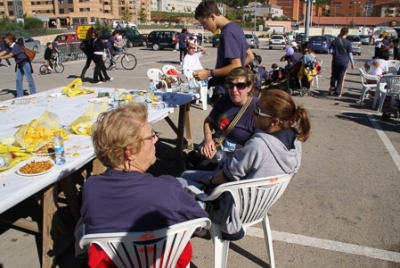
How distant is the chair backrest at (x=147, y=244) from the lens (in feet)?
4.96

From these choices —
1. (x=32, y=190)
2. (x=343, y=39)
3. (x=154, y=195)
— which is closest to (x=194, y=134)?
(x=32, y=190)

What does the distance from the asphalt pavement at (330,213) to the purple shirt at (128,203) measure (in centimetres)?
134

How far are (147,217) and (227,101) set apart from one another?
185 cm

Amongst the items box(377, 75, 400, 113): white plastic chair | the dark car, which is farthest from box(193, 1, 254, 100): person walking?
the dark car

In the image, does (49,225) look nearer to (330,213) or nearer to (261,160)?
(261,160)

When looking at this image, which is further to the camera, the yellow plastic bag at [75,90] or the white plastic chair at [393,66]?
the white plastic chair at [393,66]

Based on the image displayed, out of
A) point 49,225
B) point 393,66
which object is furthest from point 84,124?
point 393,66

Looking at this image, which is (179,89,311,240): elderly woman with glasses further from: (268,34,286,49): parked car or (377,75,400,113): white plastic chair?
(268,34,286,49): parked car

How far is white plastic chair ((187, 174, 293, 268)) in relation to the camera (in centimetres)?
200

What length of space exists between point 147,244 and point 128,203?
0.21 m

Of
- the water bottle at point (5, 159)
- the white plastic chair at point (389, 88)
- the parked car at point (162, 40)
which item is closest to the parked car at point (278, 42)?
the parked car at point (162, 40)

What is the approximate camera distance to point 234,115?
10.0 ft

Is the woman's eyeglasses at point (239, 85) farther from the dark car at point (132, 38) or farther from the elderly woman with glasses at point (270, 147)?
the dark car at point (132, 38)

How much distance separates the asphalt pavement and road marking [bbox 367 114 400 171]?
1 cm
